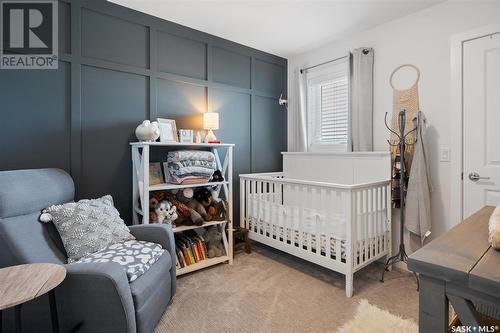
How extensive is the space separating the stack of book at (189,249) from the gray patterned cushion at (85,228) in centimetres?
69

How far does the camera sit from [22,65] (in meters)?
2.00

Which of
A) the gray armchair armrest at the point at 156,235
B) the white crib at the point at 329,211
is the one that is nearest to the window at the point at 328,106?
the white crib at the point at 329,211

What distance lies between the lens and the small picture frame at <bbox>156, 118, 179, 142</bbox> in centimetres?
251

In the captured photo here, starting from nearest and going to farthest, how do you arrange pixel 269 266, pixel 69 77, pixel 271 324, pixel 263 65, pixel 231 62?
pixel 271 324, pixel 69 77, pixel 269 266, pixel 231 62, pixel 263 65

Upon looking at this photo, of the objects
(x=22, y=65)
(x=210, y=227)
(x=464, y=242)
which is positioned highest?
(x=22, y=65)

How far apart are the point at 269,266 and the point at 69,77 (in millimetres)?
2393

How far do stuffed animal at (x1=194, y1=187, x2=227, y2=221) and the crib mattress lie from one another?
455 mm

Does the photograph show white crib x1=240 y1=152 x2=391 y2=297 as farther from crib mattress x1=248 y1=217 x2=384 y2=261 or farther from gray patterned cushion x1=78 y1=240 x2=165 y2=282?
gray patterned cushion x1=78 y1=240 x2=165 y2=282

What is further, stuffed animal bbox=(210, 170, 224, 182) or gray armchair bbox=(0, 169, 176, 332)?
stuffed animal bbox=(210, 170, 224, 182)

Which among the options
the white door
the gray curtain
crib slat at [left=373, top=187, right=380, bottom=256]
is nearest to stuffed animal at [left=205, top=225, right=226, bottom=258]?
crib slat at [left=373, top=187, right=380, bottom=256]

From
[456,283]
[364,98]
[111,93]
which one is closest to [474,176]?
[364,98]

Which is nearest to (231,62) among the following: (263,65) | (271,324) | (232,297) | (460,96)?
(263,65)

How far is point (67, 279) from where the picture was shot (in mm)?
1318

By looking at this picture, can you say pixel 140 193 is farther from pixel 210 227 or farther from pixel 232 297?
pixel 232 297
